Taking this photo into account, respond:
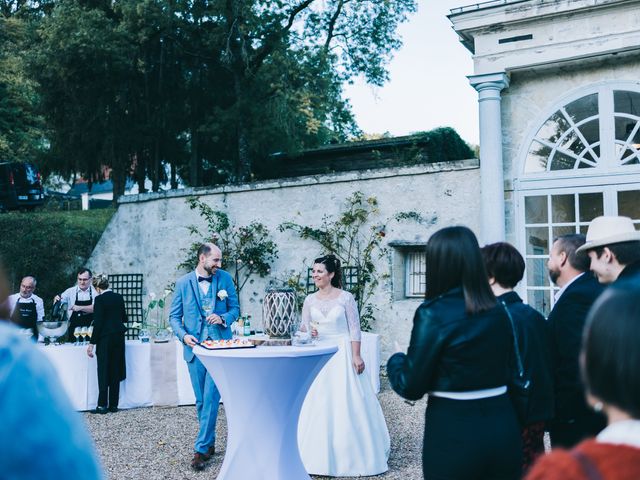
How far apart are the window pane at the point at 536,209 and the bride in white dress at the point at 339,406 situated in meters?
4.79

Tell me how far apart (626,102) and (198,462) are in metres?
7.51

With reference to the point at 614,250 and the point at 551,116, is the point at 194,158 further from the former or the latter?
the point at 614,250

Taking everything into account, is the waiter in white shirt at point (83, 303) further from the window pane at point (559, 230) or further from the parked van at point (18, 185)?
the parked van at point (18, 185)

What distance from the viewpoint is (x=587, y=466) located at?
1.09 m

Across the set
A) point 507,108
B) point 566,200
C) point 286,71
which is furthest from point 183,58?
point 566,200

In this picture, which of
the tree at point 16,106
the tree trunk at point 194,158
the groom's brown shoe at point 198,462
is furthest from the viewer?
the tree at point 16,106

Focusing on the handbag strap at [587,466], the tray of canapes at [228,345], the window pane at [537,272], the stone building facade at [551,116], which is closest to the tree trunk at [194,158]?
the stone building facade at [551,116]

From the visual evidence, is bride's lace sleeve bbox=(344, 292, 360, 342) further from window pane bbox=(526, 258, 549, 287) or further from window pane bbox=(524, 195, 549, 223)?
window pane bbox=(524, 195, 549, 223)

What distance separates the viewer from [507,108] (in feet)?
31.3

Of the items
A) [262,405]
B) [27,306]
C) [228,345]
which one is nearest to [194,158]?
[27,306]

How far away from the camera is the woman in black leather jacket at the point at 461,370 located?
2.49 meters

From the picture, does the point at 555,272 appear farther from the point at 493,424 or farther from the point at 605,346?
the point at 605,346

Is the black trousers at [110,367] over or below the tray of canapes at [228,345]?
below

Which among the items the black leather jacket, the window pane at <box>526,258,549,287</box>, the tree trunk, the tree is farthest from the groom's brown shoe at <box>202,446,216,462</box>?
the tree
